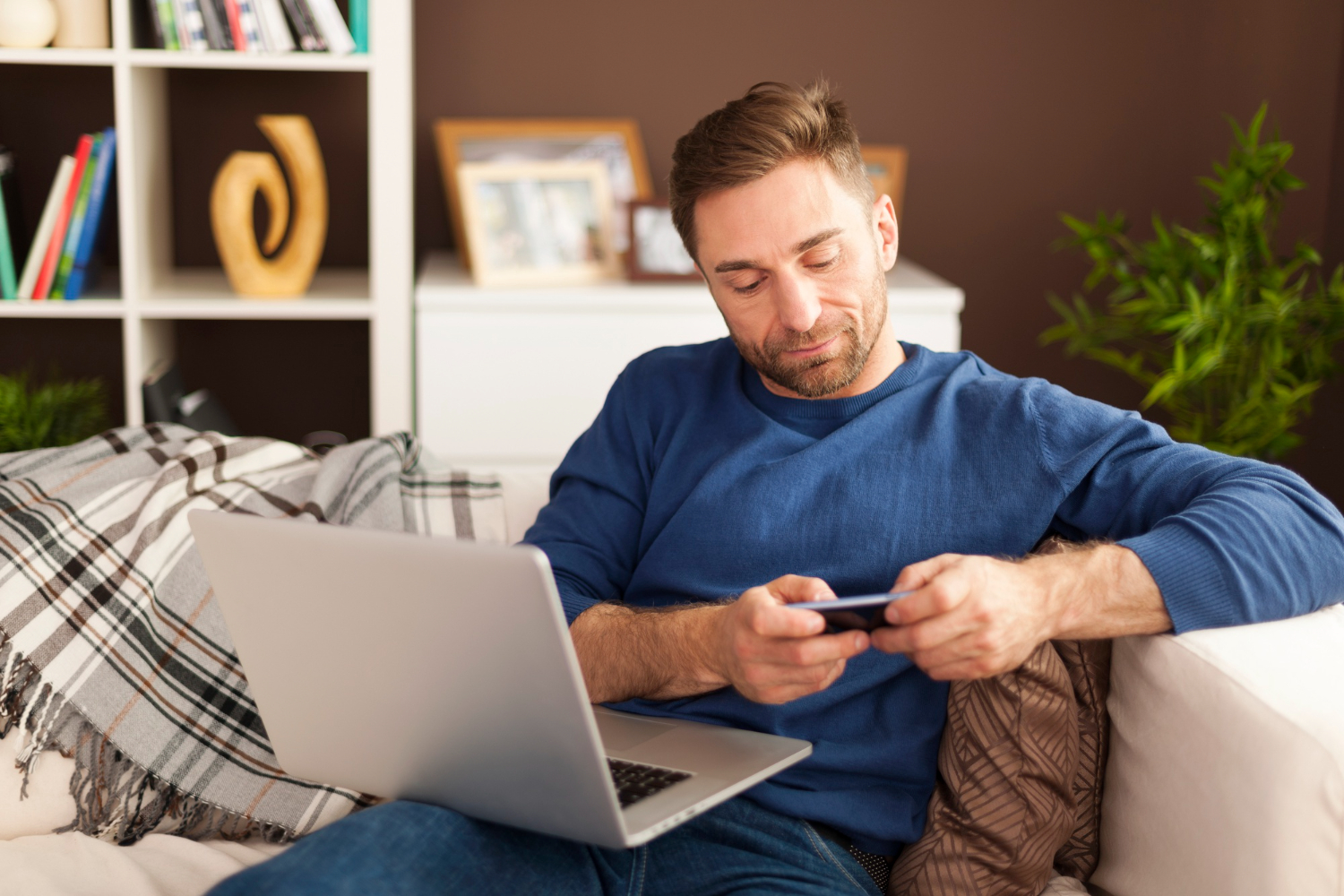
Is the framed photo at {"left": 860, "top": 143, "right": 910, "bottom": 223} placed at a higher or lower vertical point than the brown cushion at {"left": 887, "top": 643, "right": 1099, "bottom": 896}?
higher

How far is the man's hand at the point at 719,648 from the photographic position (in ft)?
3.31

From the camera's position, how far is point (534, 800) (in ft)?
3.22

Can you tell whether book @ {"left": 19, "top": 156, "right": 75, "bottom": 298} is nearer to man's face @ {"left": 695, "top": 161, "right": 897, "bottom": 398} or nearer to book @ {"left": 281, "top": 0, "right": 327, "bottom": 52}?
book @ {"left": 281, "top": 0, "right": 327, "bottom": 52}

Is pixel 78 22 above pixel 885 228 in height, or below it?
above

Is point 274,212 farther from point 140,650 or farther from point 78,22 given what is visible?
point 140,650

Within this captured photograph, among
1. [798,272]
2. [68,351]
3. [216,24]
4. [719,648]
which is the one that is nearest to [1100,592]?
[719,648]

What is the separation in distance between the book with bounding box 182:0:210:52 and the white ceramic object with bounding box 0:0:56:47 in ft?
0.81

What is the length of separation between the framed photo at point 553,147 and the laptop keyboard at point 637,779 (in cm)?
176

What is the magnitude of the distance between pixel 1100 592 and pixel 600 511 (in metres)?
0.56

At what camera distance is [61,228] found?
2.48 m

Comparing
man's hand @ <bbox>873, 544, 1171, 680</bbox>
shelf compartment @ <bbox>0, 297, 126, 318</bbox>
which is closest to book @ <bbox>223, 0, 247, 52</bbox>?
shelf compartment @ <bbox>0, 297, 126, 318</bbox>

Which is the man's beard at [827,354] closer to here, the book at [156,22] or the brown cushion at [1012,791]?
the brown cushion at [1012,791]

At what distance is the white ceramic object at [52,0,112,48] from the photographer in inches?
95.3

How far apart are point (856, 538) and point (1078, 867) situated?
1.33 feet
